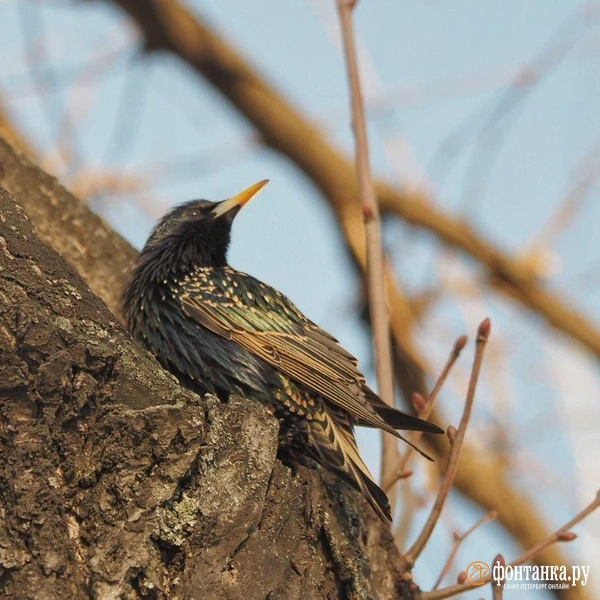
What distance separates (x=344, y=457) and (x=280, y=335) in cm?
59

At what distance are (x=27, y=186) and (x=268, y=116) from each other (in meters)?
1.73

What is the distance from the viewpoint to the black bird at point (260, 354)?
3.42 metres

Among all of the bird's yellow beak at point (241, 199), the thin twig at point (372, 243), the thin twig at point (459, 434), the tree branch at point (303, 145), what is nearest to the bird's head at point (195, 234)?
the bird's yellow beak at point (241, 199)

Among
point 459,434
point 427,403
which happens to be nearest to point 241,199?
point 427,403

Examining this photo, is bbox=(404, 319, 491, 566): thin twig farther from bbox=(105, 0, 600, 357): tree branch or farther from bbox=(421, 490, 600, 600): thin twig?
bbox=(105, 0, 600, 357): tree branch

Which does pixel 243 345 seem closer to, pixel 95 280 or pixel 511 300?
pixel 95 280

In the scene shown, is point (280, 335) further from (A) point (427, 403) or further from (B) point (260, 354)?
(A) point (427, 403)

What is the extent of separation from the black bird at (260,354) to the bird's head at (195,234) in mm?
14

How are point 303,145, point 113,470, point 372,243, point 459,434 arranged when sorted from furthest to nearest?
point 303,145 < point 372,243 < point 459,434 < point 113,470

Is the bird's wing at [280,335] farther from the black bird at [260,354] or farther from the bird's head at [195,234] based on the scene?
the bird's head at [195,234]

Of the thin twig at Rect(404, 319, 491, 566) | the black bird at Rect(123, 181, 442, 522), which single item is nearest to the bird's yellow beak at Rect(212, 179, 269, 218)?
the black bird at Rect(123, 181, 442, 522)

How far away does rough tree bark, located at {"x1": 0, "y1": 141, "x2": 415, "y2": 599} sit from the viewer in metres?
2.44

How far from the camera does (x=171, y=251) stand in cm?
404

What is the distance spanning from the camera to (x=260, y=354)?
3.58 meters
